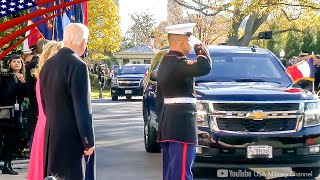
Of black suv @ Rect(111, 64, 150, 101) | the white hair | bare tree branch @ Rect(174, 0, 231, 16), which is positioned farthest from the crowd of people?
bare tree branch @ Rect(174, 0, 231, 16)

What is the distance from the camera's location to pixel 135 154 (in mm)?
12578

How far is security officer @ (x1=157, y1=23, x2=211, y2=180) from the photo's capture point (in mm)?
7066

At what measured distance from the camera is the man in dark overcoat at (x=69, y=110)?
5.87 meters

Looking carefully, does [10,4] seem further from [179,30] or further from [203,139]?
[203,139]

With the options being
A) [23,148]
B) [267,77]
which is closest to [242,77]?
[267,77]

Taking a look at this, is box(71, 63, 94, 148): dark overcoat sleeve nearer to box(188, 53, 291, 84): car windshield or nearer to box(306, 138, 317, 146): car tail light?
box(306, 138, 317, 146): car tail light

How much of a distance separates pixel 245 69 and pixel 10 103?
11.3 feet

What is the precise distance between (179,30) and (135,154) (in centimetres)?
578

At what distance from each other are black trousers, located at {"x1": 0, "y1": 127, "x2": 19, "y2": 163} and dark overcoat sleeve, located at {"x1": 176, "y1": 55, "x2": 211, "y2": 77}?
402 centimetres

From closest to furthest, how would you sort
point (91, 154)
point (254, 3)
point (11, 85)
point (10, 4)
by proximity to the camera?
point (10, 4) < point (91, 154) < point (11, 85) < point (254, 3)

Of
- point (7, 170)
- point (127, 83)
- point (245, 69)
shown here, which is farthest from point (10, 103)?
point (127, 83)

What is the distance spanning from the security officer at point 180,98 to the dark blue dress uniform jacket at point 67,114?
1.33 metres

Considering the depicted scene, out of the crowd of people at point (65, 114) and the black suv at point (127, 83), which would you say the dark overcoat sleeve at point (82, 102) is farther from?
the black suv at point (127, 83)

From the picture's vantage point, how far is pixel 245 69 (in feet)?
34.5
